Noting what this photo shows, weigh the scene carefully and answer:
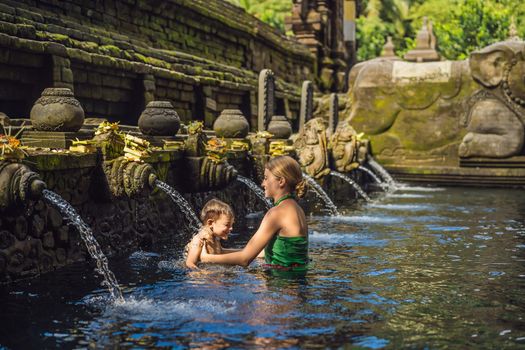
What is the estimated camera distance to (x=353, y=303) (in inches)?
234

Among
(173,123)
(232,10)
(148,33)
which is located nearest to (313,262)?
(173,123)

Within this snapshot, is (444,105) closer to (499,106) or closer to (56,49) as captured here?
(499,106)

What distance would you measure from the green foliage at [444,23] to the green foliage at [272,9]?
5129 millimetres

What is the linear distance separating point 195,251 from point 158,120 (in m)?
4.24

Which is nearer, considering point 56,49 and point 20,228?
point 20,228

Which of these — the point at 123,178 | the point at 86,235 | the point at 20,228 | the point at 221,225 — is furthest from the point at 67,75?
the point at 221,225

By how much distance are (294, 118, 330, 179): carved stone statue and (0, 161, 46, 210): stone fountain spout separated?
9617 millimetres

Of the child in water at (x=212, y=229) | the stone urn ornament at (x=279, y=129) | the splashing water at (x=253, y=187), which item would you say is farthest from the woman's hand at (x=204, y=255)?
the stone urn ornament at (x=279, y=129)

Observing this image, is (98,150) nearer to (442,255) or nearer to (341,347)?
(442,255)

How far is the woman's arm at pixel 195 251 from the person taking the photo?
271 inches

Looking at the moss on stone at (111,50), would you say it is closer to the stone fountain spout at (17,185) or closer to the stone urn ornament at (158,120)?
the stone urn ornament at (158,120)

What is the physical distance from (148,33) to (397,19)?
1609 inches

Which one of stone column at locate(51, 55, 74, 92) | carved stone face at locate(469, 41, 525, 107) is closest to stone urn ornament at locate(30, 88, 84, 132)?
stone column at locate(51, 55, 74, 92)

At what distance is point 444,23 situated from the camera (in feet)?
184
